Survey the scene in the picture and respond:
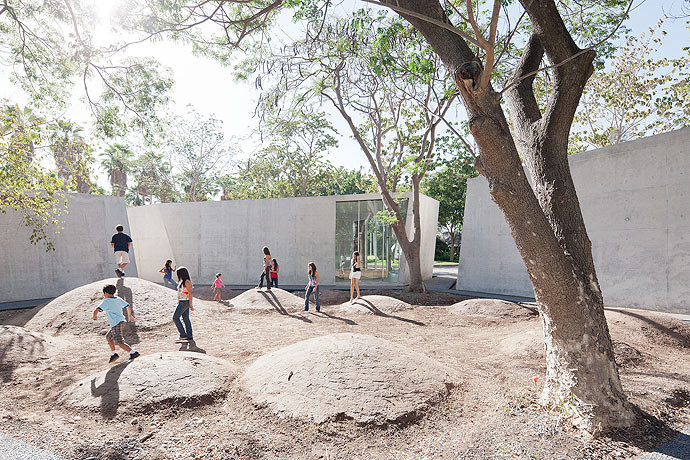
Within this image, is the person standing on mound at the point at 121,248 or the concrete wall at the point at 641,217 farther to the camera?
the person standing on mound at the point at 121,248

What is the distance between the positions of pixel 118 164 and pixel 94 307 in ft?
79.2

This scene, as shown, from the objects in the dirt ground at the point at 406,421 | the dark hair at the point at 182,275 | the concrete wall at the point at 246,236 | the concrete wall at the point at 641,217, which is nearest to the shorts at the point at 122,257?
the dirt ground at the point at 406,421

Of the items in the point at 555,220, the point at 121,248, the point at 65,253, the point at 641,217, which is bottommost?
the point at 65,253

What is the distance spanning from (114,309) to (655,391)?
6714 millimetres

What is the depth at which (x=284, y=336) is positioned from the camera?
23.9ft

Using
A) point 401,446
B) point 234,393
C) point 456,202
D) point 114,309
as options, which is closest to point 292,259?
point 114,309

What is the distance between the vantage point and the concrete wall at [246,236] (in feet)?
52.9

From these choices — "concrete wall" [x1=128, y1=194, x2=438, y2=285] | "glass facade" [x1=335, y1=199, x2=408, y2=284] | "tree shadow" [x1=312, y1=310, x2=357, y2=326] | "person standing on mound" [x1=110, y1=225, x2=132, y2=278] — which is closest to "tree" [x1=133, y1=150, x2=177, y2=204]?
"concrete wall" [x1=128, y1=194, x2=438, y2=285]

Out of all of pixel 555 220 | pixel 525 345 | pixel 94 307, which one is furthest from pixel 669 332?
pixel 94 307

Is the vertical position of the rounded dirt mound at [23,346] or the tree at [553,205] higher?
the tree at [553,205]

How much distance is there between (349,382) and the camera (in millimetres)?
3863

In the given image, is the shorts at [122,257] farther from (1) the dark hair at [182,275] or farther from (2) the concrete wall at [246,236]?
(2) the concrete wall at [246,236]

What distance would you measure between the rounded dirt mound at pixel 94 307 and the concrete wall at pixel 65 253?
4.82 metres

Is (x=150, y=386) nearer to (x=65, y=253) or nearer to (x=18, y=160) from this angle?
(x=18, y=160)
